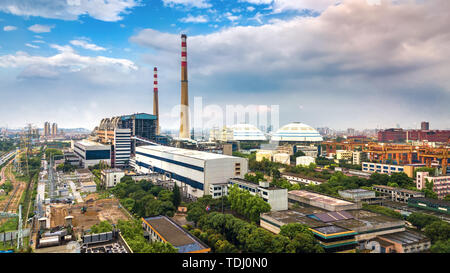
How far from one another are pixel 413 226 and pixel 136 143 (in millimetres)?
11995

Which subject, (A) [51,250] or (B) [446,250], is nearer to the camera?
(A) [51,250]

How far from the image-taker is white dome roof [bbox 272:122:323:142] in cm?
1897

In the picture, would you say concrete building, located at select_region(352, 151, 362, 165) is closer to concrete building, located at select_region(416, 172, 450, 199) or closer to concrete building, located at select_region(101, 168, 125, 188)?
concrete building, located at select_region(416, 172, 450, 199)

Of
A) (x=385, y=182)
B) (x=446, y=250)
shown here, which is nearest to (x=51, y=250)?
(x=446, y=250)

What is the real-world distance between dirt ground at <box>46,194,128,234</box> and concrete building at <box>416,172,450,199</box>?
7078mm

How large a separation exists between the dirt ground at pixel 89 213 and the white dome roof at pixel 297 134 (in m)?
13.3

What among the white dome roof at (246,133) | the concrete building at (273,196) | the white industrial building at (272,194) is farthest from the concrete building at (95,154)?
the white dome roof at (246,133)

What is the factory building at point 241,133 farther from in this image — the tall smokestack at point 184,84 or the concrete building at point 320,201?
the concrete building at point 320,201

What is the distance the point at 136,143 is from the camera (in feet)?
48.2

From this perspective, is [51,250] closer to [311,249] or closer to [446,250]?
[311,249]

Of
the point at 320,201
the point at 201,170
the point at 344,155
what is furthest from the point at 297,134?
the point at 320,201
